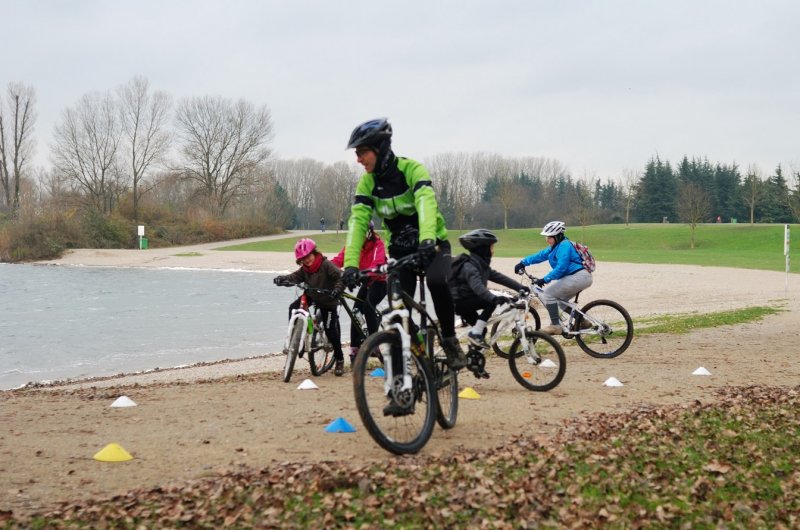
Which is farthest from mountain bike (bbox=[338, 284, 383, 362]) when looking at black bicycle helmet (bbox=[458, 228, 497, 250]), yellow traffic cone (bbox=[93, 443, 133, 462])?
yellow traffic cone (bbox=[93, 443, 133, 462])

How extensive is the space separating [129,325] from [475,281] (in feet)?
47.6

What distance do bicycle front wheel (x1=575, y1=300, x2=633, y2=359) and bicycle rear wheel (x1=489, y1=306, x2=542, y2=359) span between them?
609 millimetres

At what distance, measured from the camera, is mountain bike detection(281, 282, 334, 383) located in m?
9.41

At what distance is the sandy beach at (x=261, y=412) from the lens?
204 inches

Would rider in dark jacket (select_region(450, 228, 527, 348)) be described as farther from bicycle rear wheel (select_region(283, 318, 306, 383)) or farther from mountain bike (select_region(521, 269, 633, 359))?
bicycle rear wheel (select_region(283, 318, 306, 383))

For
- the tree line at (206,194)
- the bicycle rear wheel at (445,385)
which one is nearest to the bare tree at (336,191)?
the tree line at (206,194)

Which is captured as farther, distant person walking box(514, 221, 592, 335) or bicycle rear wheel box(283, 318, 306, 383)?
distant person walking box(514, 221, 592, 335)

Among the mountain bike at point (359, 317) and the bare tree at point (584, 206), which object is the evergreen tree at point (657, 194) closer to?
the bare tree at point (584, 206)

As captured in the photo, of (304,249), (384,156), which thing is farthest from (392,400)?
(304,249)

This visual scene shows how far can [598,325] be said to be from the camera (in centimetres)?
1080

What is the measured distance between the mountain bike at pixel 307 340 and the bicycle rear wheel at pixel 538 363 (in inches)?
90.8

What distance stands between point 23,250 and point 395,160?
63362 millimetres

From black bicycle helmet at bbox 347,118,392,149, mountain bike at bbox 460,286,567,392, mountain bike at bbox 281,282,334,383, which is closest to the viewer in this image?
black bicycle helmet at bbox 347,118,392,149

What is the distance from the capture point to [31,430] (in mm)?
6500
